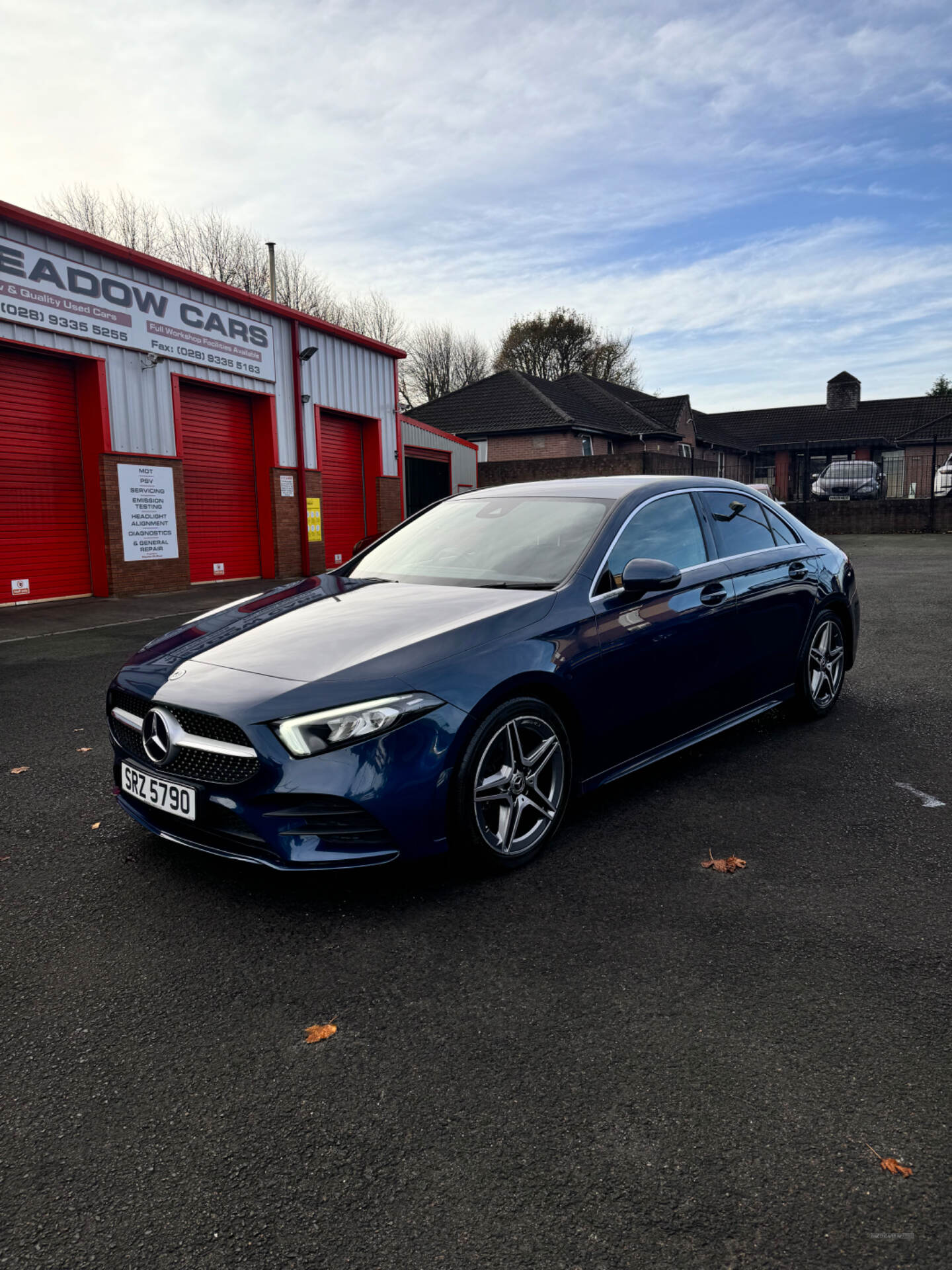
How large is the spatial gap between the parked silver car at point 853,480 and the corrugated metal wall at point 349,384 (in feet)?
57.8

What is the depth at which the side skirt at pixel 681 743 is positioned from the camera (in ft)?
12.4

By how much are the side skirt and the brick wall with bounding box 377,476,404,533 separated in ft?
54.5

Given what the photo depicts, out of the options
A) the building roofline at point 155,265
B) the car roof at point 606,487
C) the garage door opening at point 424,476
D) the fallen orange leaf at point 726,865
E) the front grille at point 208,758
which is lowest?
the fallen orange leaf at point 726,865

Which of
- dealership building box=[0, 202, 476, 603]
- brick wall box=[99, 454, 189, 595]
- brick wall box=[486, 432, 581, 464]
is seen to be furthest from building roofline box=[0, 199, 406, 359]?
brick wall box=[486, 432, 581, 464]

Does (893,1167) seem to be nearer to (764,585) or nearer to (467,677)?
(467,677)

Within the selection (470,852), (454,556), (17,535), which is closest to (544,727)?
(470,852)

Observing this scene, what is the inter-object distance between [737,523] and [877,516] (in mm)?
24051

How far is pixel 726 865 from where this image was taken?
3.38 metres

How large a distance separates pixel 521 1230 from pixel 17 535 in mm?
13401

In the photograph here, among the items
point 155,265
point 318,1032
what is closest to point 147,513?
point 155,265

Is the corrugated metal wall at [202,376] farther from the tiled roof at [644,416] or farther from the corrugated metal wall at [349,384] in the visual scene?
the tiled roof at [644,416]

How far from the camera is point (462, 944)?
2818mm

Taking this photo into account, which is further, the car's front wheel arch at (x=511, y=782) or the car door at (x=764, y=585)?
the car door at (x=764, y=585)

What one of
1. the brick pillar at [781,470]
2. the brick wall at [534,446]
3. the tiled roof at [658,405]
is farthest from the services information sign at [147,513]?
the brick pillar at [781,470]
